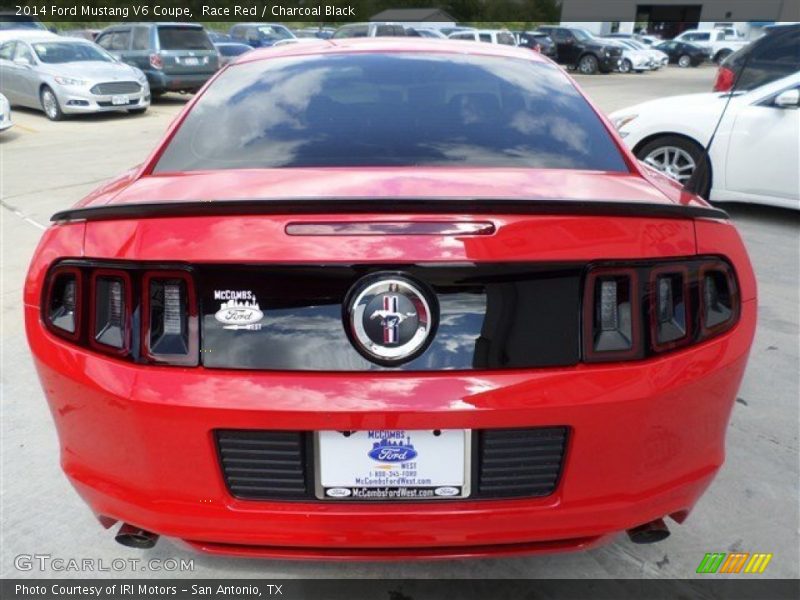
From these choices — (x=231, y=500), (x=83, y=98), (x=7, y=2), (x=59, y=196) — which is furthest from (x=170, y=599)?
(x=7, y=2)

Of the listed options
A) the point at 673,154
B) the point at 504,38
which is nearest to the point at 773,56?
the point at 673,154

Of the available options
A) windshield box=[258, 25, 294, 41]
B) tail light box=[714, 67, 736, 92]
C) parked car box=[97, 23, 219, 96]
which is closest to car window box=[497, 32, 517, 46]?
windshield box=[258, 25, 294, 41]

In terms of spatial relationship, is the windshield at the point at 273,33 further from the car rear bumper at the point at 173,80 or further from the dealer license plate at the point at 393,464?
the dealer license plate at the point at 393,464

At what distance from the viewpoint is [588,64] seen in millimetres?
27547

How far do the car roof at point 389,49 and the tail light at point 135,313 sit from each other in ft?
4.76

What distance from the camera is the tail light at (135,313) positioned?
161 centimetres

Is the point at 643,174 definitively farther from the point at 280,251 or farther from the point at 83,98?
the point at 83,98

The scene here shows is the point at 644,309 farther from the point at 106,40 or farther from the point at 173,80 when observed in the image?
the point at 106,40

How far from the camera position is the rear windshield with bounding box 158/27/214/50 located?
1544 centimetres

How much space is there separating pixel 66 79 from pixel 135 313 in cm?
1302

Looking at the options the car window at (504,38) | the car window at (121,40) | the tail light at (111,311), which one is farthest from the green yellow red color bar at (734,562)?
the car window at (504,38)

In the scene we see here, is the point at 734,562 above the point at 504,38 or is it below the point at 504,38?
below

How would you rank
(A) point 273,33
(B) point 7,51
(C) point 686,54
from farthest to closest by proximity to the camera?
1. (C) point 686,54
2. (A) point 273,33
3. (B) point 7,51

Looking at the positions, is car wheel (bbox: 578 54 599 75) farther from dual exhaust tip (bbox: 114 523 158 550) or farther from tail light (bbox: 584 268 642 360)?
dual exhaust tip (bbox: 114 523 158 550)
